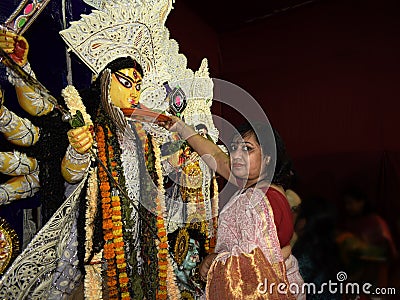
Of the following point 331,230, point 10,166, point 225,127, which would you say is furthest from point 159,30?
point 331,230

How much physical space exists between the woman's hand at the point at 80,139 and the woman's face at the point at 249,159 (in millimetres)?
624

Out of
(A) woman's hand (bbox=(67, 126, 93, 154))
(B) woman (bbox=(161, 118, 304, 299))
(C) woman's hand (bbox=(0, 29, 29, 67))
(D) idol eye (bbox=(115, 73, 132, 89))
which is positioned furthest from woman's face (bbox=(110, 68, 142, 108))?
(B) woman (bbox=(161, 118, 304, 299))

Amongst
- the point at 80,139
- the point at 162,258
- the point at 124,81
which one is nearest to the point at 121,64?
the point at 124,81

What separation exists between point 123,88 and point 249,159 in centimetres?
66

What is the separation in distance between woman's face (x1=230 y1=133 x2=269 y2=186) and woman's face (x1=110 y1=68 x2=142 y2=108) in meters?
0.52

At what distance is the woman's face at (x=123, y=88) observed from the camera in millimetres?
2057

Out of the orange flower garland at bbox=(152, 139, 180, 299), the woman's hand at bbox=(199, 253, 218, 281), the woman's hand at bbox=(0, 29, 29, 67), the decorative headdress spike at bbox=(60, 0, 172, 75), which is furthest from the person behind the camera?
the orange flower garland at bbox=(152, 139, 180, 299)

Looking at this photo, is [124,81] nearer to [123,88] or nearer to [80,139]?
[123,88]

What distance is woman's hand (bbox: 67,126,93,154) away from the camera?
1760 millimetres

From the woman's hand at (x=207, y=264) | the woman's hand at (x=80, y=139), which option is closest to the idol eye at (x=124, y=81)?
the woman's hand at (x=80, y=139)

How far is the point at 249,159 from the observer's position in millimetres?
1932

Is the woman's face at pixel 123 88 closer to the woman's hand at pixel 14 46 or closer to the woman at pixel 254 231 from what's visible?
the woman's hand at pixel 14 46

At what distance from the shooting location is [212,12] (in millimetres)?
4277

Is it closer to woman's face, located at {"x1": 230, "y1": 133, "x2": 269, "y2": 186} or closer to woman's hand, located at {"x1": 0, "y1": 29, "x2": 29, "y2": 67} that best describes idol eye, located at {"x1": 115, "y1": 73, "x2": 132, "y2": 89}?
woman's hand, located at {"x1": 0, "y1": 29, "x2": 29, "y2": 67}
